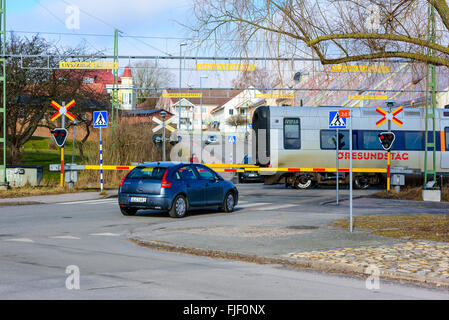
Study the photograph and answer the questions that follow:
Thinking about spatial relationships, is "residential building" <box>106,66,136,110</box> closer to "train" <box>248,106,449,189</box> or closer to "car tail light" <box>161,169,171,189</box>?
"train" <box>248,106,449,189</box>

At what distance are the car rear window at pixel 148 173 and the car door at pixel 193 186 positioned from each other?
608 millimetres

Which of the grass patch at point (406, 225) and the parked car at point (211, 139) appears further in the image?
the parked car at point (211, 139)

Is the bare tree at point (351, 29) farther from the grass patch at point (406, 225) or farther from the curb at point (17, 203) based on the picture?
the curb at point (17, 203)

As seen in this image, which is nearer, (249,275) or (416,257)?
(249,275)

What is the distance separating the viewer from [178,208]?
17.8m

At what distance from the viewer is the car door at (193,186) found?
59.5 ft

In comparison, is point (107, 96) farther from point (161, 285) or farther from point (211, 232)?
point (161, 285)

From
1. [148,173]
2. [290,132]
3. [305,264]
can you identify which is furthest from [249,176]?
[305,264]

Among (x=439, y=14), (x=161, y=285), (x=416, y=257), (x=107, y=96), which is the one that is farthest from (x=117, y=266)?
(x=107, y=96)

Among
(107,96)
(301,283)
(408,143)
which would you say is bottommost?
(301,283)

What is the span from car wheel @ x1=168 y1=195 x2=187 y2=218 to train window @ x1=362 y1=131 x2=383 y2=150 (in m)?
17.4

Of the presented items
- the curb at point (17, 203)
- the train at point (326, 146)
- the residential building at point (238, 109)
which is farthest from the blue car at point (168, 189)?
the train at point (326, 146)

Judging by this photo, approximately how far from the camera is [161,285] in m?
8.07
